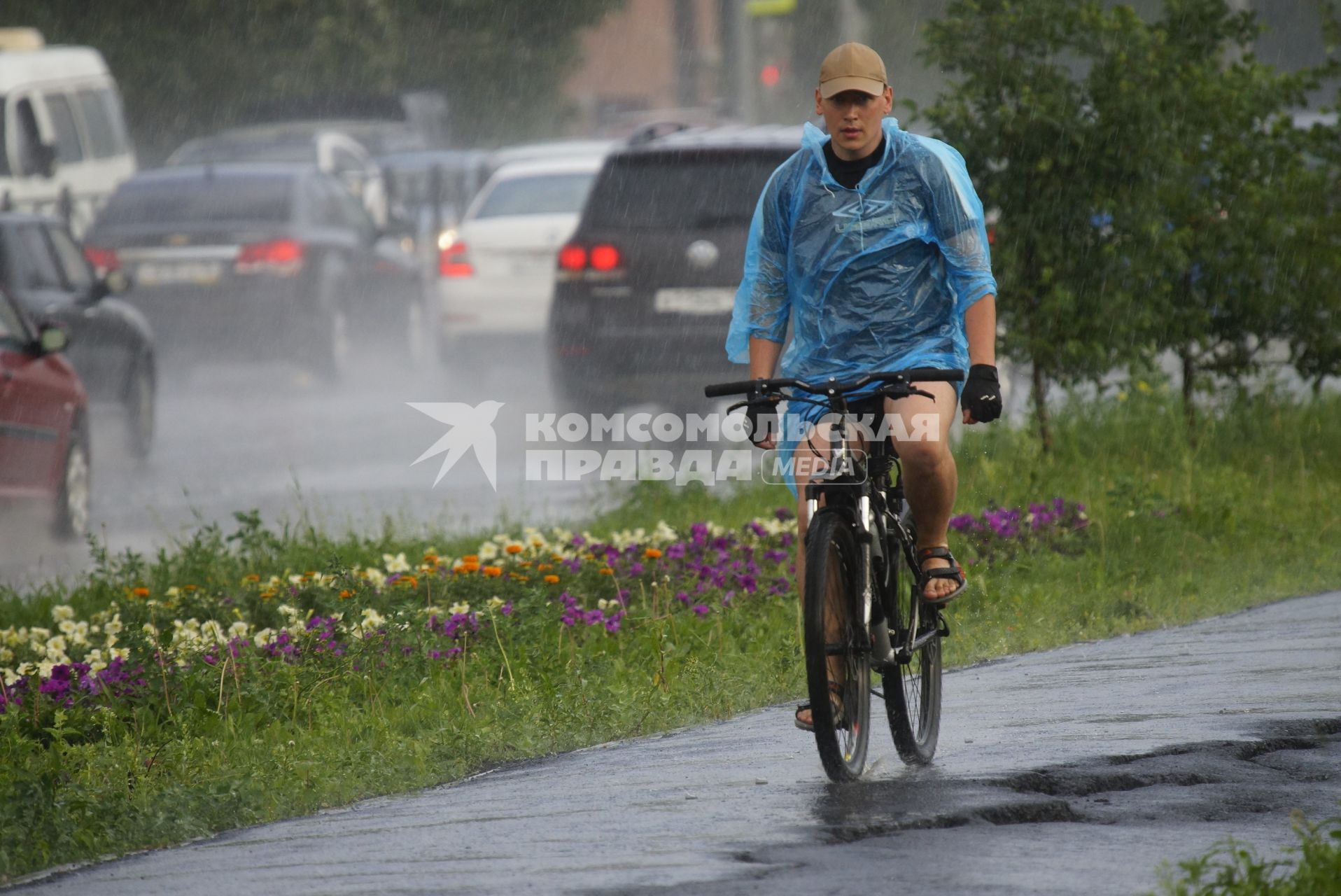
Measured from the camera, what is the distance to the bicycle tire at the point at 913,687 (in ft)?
17.1

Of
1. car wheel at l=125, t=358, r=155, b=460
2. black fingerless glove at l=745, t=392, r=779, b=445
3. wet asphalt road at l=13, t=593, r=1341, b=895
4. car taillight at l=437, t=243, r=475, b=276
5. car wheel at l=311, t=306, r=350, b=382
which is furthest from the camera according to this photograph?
car wheel at l=311, t=306, r=350, b=382

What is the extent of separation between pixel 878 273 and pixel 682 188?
305 inches

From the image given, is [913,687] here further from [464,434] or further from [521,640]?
[464,434]

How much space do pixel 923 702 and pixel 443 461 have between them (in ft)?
30.7

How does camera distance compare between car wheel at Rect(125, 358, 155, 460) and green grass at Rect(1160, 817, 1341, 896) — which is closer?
green grass at Rect(1160, 817, 1341, 896)

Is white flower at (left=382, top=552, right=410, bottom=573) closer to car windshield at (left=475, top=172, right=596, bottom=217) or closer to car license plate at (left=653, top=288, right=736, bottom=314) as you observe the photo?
car license plate at (left=653, top=288, right=736, bottom=314)

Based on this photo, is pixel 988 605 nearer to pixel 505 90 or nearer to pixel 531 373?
pixel 531 373

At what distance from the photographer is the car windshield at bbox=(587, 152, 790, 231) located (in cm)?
1283

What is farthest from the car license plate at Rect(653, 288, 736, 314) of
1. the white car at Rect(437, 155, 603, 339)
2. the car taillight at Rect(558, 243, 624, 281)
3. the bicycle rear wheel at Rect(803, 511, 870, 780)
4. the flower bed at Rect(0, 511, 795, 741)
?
the bicycle rear wheel at Rect(803, 511, 870, 780)

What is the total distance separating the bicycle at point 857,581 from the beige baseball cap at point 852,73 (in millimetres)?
764

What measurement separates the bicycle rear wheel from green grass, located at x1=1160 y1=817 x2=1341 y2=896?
0.97m

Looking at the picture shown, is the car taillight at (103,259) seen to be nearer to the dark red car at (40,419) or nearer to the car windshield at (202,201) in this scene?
the car windshield at (202,201)

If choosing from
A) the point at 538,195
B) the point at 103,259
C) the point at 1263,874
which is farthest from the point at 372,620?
the point at 103,259

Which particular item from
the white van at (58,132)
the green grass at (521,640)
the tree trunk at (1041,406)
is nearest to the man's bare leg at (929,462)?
the green grass at (521,640)
